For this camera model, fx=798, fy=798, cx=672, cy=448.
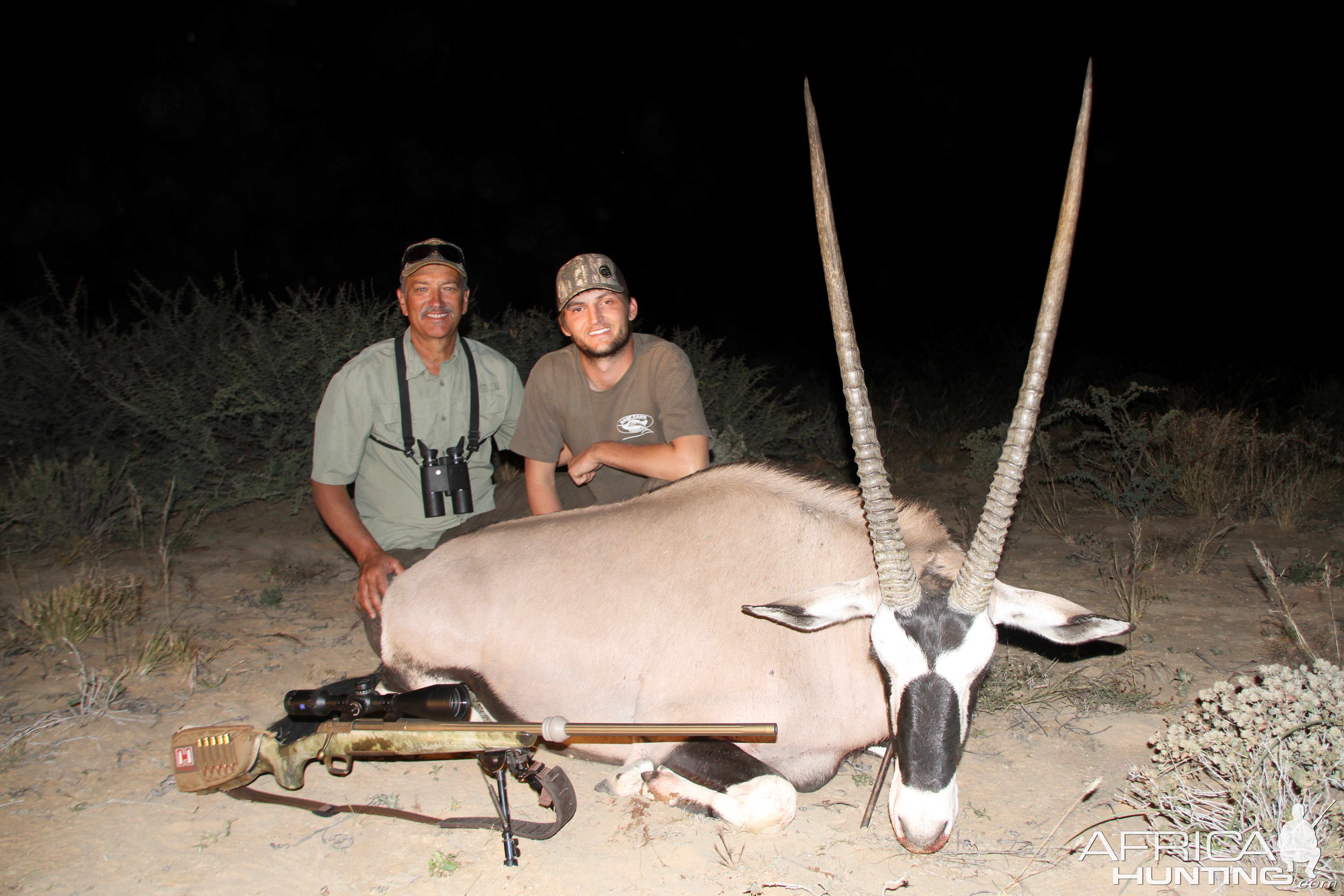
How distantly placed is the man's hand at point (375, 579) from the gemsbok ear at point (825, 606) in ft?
5.69

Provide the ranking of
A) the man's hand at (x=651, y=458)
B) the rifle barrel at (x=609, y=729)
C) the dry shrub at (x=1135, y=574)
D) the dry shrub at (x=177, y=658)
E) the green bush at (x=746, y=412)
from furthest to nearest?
the green bush at (x=746, y=412), the dry shrub at (x=1135, y=574), the man's hand at (x=651, y=458), the dry shrub at (x=177, y=658), the rifle barrel at (x=609, y=729)

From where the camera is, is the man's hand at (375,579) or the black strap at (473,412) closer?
the man's hand at (375,579)

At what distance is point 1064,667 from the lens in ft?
12.2

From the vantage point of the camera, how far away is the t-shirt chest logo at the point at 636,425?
157 inches

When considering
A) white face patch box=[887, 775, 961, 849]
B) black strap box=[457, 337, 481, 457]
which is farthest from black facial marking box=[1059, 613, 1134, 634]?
black strap box=[457, 337, 481, 457]

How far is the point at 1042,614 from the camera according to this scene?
8.25ft

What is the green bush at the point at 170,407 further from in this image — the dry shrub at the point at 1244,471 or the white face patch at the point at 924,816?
the white face patch at the point at 924,816

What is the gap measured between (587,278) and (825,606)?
6.73ft

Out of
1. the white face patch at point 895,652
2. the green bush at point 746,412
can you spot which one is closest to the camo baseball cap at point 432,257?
the white face patch at point 895,652

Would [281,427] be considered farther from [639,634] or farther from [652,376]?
[639,634]

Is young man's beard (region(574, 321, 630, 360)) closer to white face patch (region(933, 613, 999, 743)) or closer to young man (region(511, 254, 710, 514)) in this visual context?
young man (region(511, 254, 710, 514))

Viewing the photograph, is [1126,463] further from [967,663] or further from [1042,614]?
[967,663]

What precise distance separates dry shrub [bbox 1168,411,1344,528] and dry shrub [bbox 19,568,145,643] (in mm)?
6804

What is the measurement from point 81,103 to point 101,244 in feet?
15.4
